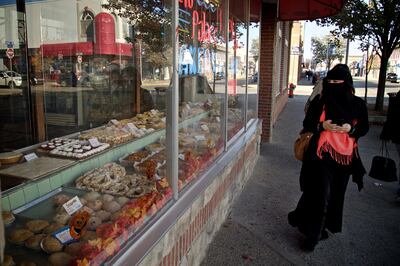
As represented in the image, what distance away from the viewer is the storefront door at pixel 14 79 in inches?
216

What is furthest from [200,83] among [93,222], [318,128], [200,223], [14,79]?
[14,79]

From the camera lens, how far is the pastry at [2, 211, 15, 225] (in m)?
1.95

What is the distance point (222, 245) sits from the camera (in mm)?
3393

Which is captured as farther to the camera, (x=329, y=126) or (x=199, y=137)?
(x=199, y=137)

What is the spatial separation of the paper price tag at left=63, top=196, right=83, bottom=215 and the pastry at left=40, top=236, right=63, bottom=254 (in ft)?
0.89

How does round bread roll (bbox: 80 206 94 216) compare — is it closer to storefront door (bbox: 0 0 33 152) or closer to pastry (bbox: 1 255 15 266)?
pastry (bbox: 1 255 15 266)

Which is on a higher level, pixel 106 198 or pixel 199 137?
pixel 199 137

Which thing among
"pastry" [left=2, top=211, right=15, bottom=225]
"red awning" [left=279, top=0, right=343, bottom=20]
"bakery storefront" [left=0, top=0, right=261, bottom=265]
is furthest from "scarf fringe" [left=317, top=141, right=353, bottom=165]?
"red awning" [left=279, top=0, right=343, bottom=20]

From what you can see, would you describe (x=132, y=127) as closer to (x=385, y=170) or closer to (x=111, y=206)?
(x=111, y=206)

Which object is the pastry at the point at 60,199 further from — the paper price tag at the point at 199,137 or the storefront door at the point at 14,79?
the storefront door at the point at 14,79

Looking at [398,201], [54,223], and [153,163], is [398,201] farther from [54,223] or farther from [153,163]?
Result: [54,223]

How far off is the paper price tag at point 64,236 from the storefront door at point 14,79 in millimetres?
3946

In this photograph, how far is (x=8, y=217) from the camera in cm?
198

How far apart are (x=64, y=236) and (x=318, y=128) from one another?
2459 mm
